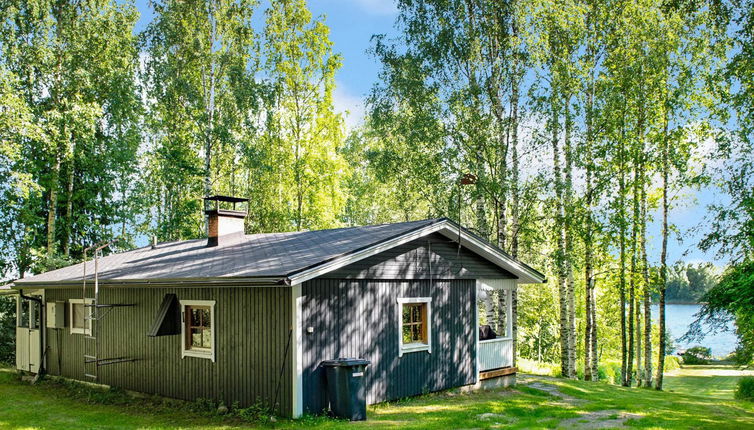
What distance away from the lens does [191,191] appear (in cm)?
2291

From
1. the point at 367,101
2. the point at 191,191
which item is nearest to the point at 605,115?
the point at 367,101

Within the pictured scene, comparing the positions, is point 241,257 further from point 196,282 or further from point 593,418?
point 593,418

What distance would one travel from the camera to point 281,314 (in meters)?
9.18

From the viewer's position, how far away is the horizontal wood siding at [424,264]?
1038cm

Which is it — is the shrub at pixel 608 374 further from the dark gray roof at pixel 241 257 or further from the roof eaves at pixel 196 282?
the roof eaves at pixel 196 282

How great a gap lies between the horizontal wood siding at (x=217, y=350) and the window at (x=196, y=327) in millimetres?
127

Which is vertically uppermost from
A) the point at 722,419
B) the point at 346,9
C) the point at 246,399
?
the point at 346,9

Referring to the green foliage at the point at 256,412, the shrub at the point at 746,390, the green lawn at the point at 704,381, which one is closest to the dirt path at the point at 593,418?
the green foliage at the point at 256,412

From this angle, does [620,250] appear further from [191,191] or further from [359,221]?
[359,221]

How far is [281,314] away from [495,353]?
606 centimetres

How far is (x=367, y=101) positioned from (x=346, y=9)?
572 centimetres

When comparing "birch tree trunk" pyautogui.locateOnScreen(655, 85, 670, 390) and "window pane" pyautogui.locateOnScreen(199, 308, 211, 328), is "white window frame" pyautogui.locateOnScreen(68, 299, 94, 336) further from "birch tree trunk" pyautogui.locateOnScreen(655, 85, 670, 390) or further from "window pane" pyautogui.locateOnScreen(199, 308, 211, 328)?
"birch tree trunk" pyautogui.locateOnScreen(655, 85, 670, 390)

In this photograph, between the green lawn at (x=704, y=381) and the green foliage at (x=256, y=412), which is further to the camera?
the green lawn at (x=704, y=381)

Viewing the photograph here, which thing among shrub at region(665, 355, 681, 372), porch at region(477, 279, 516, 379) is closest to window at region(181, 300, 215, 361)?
porch at region(477, 279, 516, 379)
